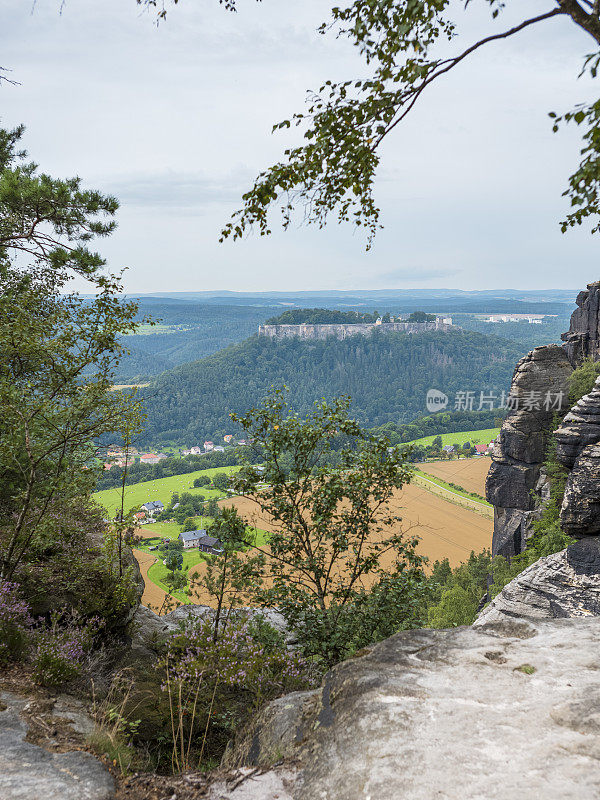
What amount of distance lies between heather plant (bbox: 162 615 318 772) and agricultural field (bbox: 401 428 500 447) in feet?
286

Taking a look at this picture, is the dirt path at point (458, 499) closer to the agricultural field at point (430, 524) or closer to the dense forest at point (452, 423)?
the agricultural field at point (430, 524)

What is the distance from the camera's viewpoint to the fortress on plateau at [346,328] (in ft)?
560

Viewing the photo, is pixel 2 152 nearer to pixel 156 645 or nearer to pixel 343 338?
pixel 156 645

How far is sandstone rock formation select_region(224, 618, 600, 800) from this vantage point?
246 centimetres

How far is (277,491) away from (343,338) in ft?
556

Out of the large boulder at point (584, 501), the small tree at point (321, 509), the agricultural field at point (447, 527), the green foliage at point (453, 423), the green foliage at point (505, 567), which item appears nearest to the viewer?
the small tree at point (321, 509)

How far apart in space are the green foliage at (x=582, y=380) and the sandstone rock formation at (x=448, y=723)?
25349mm

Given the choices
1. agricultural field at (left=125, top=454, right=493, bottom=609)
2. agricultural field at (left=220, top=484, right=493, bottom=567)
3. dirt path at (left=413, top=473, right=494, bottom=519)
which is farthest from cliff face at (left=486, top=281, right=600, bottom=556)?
dirt path at (left=413, top=473, right=494, bottom=519)

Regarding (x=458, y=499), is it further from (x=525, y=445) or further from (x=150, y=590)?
(x=150, y=590)

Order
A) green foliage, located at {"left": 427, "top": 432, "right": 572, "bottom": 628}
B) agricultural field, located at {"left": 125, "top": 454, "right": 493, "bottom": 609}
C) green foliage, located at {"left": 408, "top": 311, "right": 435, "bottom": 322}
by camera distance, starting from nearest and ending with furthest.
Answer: green foliage, located at {"left": 427, "top": 432, "right": 572, "bottom": 628} < agricultural field, located at {"left": 125, "top": 454, "right": 493, "bottom": 609} < green foliage, located at {"left": 408, "top": 311, "right": 435, "bottom": 322}

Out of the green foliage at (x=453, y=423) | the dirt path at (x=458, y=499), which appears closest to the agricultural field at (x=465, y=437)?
the green foliage at (x=453, y=423)

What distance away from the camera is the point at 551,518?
2288cm

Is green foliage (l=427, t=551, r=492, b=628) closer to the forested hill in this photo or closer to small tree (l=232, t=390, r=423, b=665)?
small tree (l=232, t=390, r=423, b=665)

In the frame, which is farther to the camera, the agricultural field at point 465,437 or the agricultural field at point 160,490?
the agricultural field at point 465,437
